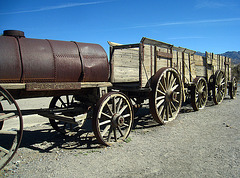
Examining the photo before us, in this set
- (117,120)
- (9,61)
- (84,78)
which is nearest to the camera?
(9,61)

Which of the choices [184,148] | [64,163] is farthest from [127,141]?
[64,163]

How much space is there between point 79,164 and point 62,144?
1.41 meters

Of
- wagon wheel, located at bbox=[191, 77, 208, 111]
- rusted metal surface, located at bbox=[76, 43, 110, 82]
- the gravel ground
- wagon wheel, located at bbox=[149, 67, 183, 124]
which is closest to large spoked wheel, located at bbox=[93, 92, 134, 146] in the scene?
the gravel ground

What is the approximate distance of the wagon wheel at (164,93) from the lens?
590 cm

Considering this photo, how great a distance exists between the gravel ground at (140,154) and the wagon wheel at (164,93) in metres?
0.45

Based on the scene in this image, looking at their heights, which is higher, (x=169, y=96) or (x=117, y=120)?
(x=169, y=96)

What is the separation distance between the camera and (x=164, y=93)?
6.47 m

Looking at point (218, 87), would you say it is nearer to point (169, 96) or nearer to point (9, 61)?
point (169, 96)

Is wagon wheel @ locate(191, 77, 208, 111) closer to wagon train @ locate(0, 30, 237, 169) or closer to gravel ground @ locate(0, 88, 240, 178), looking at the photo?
wagon train @ locate(0, 30, 237, 169)

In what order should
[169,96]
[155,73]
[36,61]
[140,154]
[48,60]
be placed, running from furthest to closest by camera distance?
1. [169,96]
2. [155,73]
3. [140,154]
4. [48,60]
5. [36,61]

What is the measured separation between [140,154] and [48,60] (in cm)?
268

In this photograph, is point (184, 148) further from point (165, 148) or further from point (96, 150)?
point (96, 150)

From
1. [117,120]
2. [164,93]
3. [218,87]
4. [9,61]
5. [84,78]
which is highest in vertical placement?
[9,61]

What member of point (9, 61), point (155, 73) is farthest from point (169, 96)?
point (9, 61)
